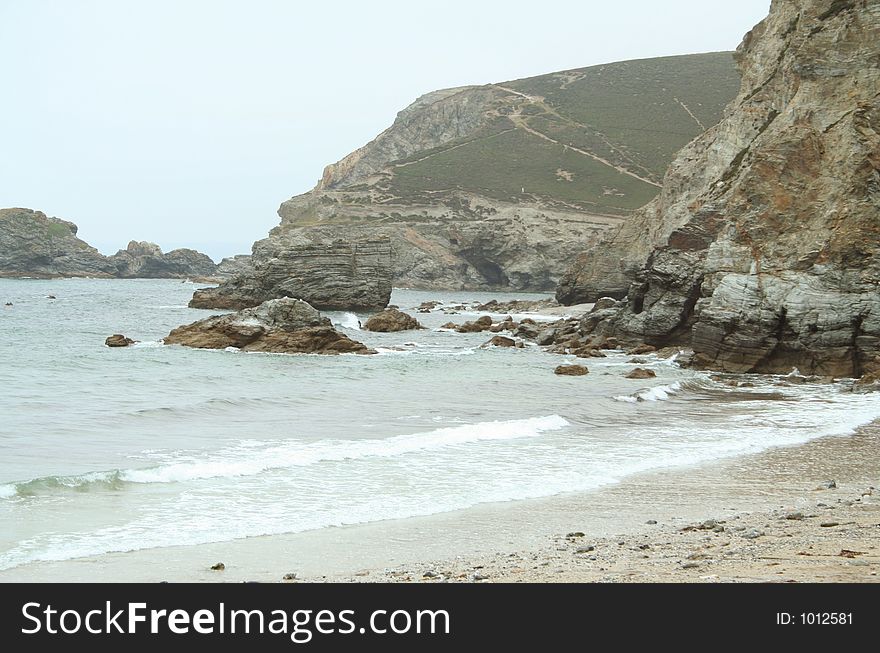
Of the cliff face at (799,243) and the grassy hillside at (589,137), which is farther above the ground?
the grassy hillside at (589,137)

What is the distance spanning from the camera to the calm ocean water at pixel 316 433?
35.7 ft

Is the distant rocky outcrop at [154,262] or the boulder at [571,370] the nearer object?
the boulder at [571,370]

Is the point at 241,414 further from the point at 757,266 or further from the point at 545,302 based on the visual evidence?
the point at 545,302

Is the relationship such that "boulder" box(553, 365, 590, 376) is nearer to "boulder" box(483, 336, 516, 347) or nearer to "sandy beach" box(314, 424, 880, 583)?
"boulder" box(483, 336, 516, 347)

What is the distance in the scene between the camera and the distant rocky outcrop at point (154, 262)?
454 ft

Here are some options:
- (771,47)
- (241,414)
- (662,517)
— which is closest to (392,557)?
(662,517)

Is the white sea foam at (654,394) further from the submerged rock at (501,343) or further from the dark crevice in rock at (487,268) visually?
the dark crevice in rock at (487,268)

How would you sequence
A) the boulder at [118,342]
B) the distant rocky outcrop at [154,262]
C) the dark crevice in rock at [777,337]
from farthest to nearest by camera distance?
the distant rocky outcrop at [154,262], the boulder at [118,342], the dark crevice in rock at [777,337]

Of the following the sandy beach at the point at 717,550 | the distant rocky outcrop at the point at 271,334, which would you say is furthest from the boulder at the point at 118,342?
the sandy beach at the point at 717,550

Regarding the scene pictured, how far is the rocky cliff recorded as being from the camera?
104 metres

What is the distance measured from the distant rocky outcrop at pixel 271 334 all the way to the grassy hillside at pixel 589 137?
80.7m

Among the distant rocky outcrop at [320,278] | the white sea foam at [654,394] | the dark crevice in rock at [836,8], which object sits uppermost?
the dark crevice in rock at [836,8]

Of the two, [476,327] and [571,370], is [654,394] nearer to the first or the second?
[571,370]

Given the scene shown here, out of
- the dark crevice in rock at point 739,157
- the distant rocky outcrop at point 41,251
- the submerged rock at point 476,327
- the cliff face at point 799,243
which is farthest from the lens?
the distant rocky outcrop at point 41,251
